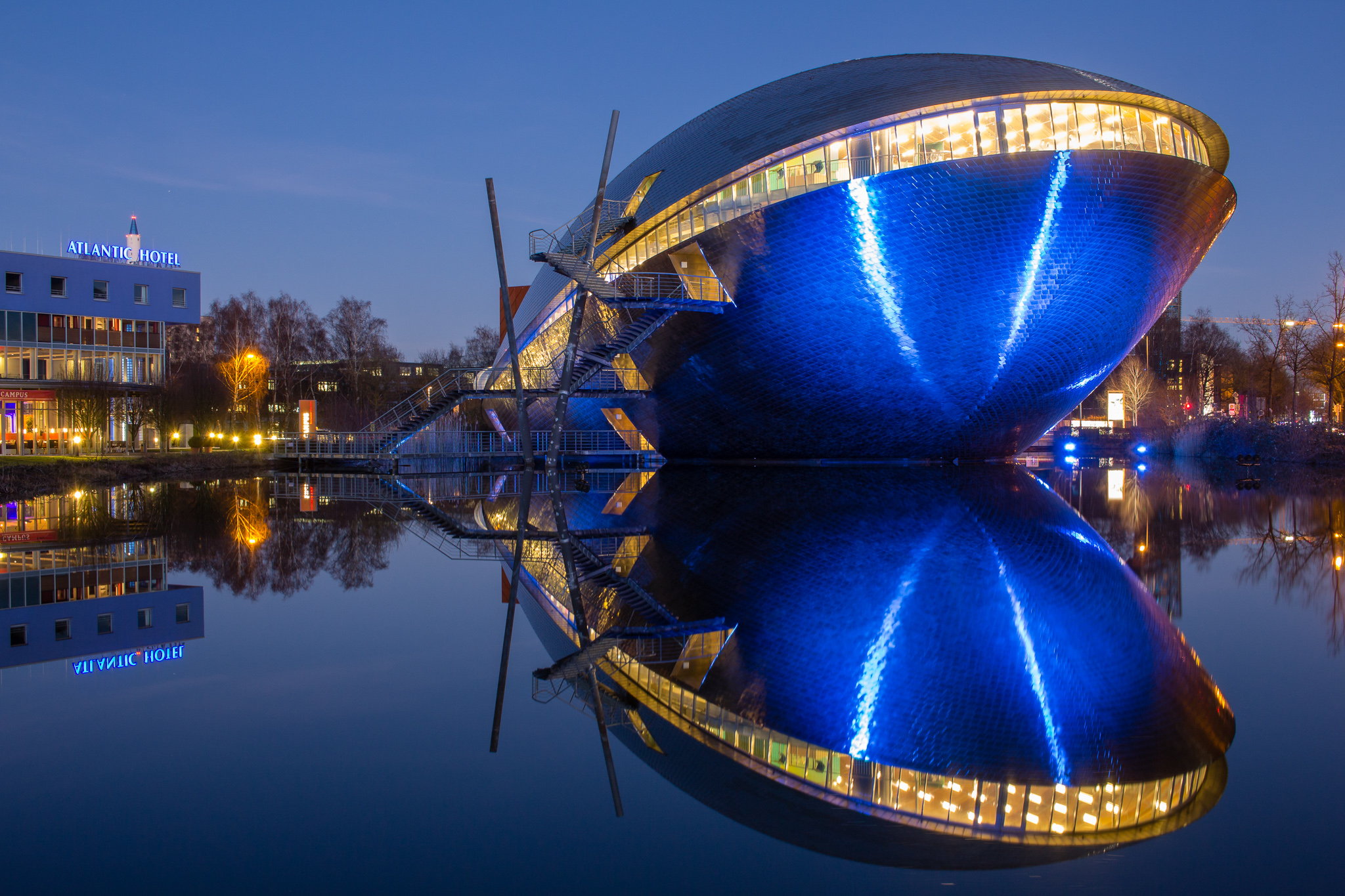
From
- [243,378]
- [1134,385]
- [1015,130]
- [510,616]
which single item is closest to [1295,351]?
[1134,385]

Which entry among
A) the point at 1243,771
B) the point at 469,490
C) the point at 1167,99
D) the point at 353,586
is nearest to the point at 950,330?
the point at 1167,99

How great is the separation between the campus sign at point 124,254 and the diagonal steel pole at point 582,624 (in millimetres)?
40700

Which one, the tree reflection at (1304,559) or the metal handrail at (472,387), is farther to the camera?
the metal handrail at (472,387)

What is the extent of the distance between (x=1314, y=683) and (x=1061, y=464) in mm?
39662

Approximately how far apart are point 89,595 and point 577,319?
21612 mm

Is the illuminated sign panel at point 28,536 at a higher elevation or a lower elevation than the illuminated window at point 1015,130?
lower

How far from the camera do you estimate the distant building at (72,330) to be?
45344 millimetres

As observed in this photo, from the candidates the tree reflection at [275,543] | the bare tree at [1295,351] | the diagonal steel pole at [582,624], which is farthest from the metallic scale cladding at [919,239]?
the bare tree at [1295,351]

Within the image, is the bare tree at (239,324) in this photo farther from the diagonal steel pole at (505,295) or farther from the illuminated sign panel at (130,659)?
the illuminated sign panel at (130,659)

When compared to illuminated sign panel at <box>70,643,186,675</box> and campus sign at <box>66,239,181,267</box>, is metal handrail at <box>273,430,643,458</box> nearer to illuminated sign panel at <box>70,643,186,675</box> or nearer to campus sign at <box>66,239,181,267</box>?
campus sign at <box>66,239,181,267</box>

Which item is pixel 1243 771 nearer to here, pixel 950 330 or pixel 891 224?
pixel 891 224

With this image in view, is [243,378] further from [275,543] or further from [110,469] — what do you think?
[275,543]

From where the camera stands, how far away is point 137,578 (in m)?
11.9

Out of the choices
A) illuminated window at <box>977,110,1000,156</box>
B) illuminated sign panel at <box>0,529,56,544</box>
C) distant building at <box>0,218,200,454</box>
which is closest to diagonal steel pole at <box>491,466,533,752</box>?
illuminated sign panel at <box>0,529,56,544</box>
